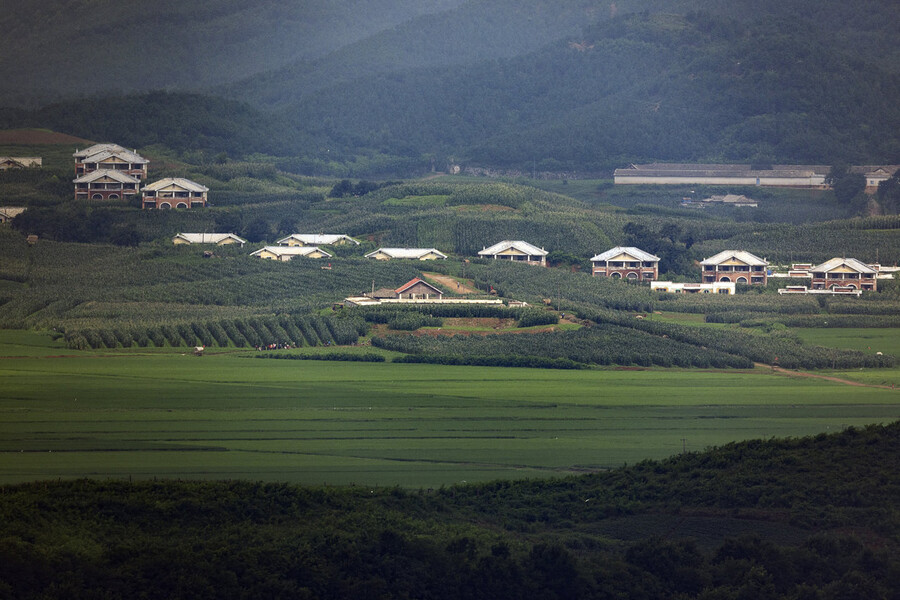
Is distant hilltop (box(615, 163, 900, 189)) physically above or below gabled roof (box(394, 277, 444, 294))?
above

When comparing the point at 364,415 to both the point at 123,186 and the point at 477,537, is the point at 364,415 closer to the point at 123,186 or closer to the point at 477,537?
the point at 477,537

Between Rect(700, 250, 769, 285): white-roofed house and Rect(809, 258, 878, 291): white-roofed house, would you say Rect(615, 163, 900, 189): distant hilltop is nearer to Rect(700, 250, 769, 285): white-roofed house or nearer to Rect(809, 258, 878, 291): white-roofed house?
Rect(700, 250, 769, 285): white-roofed house

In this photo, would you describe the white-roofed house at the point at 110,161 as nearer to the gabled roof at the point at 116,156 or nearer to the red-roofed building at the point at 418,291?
the gabled roof at the point at 116,156

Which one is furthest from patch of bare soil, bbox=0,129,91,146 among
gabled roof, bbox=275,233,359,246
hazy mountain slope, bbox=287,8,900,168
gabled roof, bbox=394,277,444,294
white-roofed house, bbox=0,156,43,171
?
hazy mountain slope, bbox=287,8,900,168

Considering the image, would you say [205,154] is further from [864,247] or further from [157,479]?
[157,479]

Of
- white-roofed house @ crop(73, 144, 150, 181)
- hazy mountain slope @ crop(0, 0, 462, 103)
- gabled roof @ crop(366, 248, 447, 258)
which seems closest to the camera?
gabled roof @ crop(366, 248, 447, 258)

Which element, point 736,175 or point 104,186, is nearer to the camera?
point 104,186

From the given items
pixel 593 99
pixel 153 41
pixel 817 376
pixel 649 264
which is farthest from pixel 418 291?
pixel 593 99
